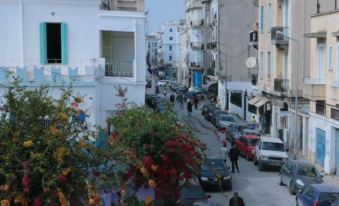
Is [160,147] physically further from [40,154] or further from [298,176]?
[298,176]

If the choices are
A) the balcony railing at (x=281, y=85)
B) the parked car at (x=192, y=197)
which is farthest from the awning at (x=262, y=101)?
the parked car at (x=192, y=197)

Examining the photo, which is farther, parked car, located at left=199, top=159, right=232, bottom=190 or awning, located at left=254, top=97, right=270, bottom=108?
awning, located at left=254, top=97, right=270, bottom=108

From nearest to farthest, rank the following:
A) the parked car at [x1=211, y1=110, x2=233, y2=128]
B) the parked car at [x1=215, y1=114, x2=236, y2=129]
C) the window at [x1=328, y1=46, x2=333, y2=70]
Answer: the window at [x1=328, y1=46, x2=333, y2=70], the parked car at [x1=215, y1=114, x2=236, y2=129], the parked car at [x1=211, y1=110, x2=233, y2=128]

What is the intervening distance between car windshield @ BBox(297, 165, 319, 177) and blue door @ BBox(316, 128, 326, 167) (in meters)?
6.34

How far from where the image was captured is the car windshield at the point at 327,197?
68.5 ft

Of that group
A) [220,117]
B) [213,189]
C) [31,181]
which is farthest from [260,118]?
[31,181]

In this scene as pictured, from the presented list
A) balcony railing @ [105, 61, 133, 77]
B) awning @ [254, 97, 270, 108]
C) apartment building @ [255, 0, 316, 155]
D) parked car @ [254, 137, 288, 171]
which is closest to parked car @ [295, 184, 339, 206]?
balcony railing @ [105, 61, 133, 77]

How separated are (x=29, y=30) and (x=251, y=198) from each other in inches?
412

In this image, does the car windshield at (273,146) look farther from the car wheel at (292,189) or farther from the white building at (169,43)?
the white building at (169,43)

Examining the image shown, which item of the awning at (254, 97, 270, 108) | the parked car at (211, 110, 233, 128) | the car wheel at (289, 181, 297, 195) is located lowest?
the car wheel at (289, 181, 297, 195)

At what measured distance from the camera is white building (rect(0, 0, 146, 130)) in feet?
70.2

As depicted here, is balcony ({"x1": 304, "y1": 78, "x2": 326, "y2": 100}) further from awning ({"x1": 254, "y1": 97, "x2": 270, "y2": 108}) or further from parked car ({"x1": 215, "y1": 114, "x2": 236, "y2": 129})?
parked car ({"x1": 215, "y1": 114, "x2": 236, "y2": 129})

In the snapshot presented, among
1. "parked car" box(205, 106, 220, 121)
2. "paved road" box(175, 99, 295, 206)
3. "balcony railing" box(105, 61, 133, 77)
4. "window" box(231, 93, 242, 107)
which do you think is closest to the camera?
"balcony railing" box(105, 61, 133, 77)

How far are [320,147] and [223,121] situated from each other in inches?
602
